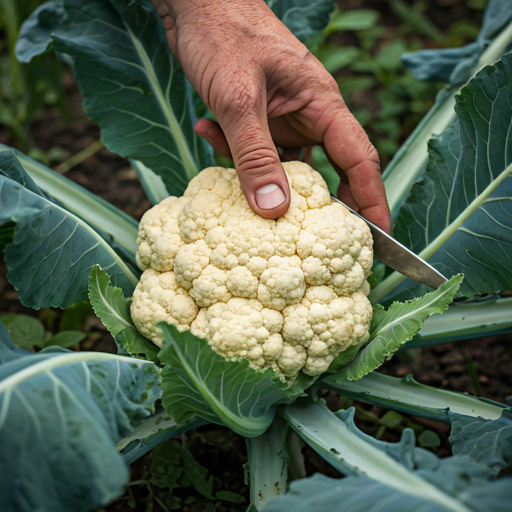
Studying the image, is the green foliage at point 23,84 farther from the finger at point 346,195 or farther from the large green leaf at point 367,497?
the large green leaf at point 367,497

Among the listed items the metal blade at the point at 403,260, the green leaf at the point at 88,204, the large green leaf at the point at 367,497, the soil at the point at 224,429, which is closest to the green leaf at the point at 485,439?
the soil at the point at 224,429

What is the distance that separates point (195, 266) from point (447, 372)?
1.71 m

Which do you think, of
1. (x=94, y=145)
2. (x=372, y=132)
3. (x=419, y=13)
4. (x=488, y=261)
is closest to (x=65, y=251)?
(x=488, y=261)

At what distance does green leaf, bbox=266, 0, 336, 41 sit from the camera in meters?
2.72

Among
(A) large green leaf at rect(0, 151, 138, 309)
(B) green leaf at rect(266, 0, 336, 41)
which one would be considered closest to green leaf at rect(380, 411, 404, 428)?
(A) large green leaf at rect(0, 151, 138, 309)

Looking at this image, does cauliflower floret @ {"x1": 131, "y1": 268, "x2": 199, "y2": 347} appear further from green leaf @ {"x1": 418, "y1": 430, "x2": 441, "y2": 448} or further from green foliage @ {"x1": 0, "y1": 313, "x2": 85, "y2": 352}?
green leaf @ {"x1": 418, "y1": 430, "x2": 441, "y2": 448}

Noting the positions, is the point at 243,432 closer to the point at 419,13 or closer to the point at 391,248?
the point at 391,248

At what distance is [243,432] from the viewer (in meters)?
1.78

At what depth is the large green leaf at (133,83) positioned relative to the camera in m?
2.41

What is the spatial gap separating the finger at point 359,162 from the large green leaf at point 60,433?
138 cm

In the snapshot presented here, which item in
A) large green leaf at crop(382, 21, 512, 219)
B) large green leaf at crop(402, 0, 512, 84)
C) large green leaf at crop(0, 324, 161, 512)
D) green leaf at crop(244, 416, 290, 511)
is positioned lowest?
green leaf at crop(244, 416, 290, 511)

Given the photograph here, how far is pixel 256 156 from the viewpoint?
190cm

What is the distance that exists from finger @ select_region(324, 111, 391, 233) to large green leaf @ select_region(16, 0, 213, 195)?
75 centimetres

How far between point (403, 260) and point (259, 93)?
3.08 ft
